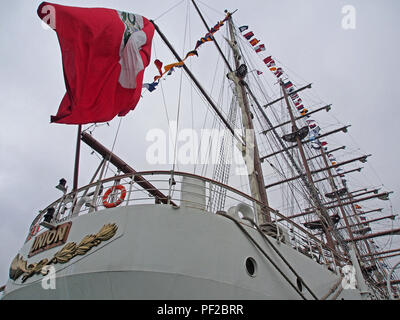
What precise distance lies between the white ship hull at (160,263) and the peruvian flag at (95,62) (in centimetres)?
277

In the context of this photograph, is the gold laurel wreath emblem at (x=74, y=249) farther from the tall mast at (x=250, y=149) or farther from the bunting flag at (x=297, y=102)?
the bunting flag at (x=297, y=102)

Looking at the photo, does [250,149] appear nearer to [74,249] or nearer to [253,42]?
[74,249]

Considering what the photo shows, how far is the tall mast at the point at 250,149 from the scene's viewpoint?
10.1 m

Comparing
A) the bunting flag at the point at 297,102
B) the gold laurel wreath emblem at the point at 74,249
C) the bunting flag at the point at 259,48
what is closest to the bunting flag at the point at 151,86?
the gold laurel wreath emblem at the point at 74,249

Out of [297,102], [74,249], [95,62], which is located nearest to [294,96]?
[297,102]

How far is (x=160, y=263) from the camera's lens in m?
4.23

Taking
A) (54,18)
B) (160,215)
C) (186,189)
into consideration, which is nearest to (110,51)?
(54,18)

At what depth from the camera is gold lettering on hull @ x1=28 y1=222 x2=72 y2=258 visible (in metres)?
4.98

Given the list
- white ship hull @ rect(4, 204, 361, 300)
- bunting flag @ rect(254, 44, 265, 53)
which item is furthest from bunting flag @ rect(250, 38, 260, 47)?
white ship hull @ rect(4, 204, 361, 300)

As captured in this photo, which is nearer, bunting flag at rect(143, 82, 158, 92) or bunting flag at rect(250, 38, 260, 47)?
bunting flag at rect(143, 82, 158, 92)

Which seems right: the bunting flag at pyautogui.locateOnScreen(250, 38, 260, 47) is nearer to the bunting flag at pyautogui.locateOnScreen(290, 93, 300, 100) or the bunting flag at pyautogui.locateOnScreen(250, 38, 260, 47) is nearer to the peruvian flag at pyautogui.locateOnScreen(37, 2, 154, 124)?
the bunting flag at pyautogui.locateOnScreen(290, 93, 300, 100)

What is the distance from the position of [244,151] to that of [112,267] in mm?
9335

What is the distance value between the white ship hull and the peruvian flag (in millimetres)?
2772

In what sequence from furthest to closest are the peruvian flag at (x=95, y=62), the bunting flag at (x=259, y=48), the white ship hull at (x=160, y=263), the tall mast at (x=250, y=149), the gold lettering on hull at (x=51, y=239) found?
the bunting flag at (x=259, y=48), the tall mast at (x=250, y=149), the peruvian flag at (x=95, y=62), the gold lettering on hull at (x=51, y=239), the white ship hull at (x=160, y=263)
